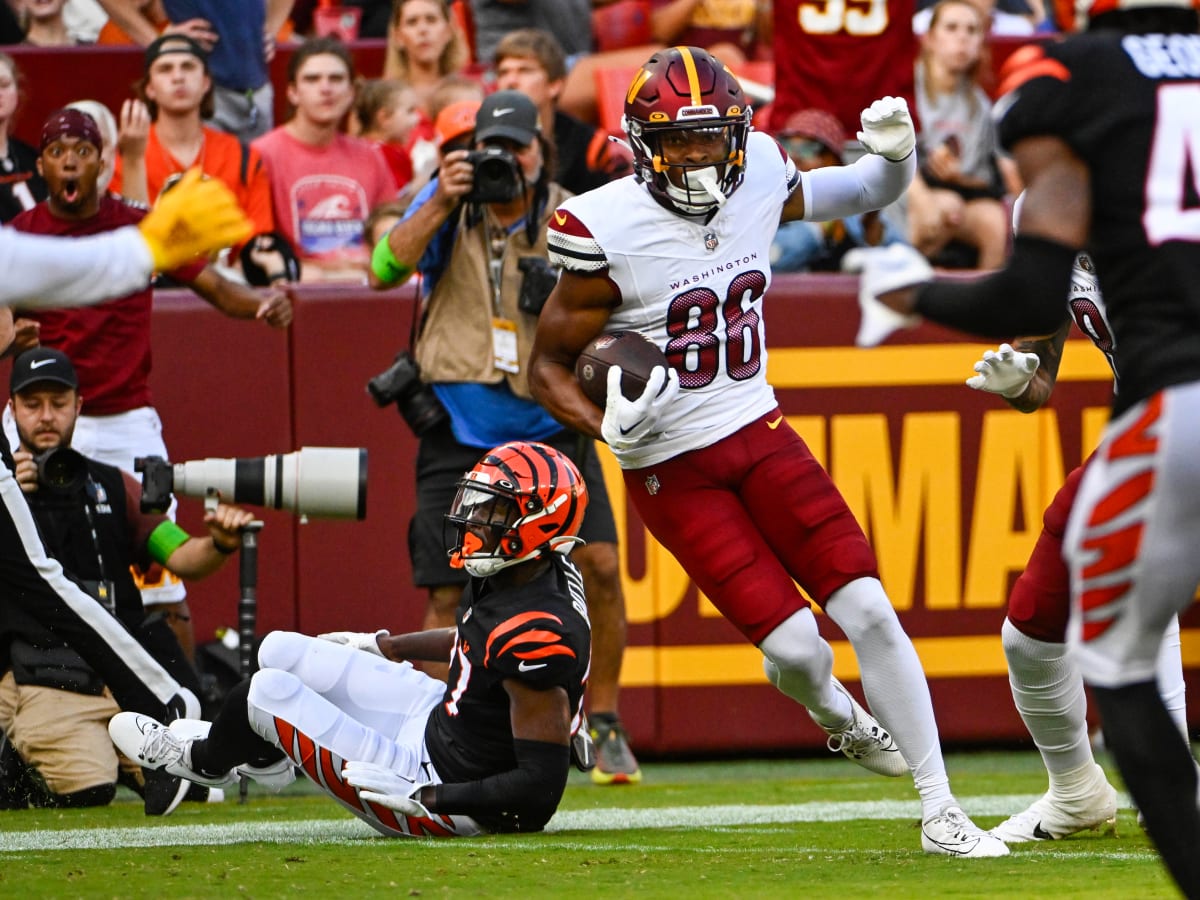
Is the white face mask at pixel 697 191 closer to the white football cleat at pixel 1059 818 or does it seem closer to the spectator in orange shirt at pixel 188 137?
the white football cleat at pixel 1059 818

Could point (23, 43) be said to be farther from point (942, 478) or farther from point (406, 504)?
point (942, 478)

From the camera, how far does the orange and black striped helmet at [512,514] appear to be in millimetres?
5203

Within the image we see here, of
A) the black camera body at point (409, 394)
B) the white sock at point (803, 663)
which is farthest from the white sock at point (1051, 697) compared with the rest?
the black camera body at point (409, 394)

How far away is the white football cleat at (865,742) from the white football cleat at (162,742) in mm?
1777

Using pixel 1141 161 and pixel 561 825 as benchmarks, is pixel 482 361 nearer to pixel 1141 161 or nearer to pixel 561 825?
pixel 561 825

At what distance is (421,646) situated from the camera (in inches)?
221

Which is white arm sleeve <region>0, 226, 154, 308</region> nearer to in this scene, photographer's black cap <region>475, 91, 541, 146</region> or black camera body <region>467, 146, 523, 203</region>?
black camera body <region>467, 146, 523, 203</region>

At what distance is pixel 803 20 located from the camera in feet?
30.5

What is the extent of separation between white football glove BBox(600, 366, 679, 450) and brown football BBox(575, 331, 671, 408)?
0.12 ft

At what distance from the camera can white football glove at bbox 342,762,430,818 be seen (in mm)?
5000

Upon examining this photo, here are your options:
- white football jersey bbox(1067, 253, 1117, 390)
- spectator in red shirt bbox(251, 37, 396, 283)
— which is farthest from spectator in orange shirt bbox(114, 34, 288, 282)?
white football jersey bbox(1067, 253, 1117, 390)

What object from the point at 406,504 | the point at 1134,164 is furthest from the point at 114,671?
the point at 1134,164

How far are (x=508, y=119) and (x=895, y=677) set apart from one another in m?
2.81

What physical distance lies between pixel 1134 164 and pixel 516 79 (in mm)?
4972
